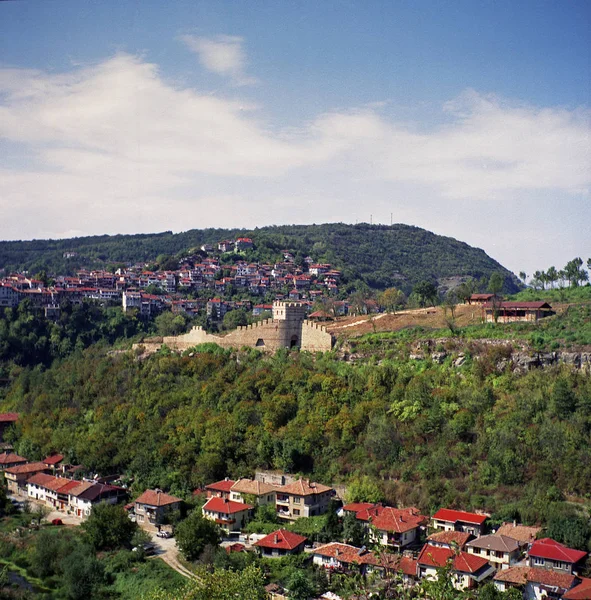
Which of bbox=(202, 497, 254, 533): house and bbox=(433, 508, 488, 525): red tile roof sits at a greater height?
bbox=(433, 508, 488, 525): red tile roof

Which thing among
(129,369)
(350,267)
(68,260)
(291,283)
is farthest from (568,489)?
(68,260)

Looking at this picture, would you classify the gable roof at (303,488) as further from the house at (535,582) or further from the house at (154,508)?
the house at (535,582)

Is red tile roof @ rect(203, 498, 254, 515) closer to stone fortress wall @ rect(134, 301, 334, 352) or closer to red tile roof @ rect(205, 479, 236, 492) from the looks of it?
red tile roof @ rect(205, 479, 236, 492)

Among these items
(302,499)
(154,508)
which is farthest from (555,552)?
(154,508)

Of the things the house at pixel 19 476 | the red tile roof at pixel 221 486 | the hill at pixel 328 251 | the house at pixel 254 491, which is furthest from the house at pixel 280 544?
the hill at pixel 328 251

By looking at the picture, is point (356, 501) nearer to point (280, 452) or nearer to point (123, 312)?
point (280, 452)

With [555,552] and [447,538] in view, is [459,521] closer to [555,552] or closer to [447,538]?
[447,538]

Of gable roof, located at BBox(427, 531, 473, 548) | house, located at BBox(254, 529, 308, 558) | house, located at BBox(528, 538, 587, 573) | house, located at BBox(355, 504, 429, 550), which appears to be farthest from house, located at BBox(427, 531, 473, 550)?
house, located at BBox(254, 529, 308, 558)
